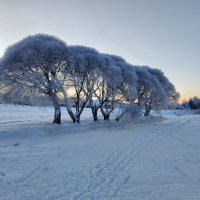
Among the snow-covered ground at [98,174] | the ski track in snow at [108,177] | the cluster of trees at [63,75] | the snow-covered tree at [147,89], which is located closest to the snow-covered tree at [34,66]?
the cluster of trees at [63,75]

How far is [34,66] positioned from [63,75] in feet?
12.7

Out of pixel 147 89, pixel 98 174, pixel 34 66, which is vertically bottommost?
pixel 98 174

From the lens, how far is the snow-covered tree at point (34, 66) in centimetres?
3297

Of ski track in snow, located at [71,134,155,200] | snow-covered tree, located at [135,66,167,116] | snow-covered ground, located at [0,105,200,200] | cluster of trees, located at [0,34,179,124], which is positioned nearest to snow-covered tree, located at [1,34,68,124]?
cluster of trees, located at [0,34,179,124]

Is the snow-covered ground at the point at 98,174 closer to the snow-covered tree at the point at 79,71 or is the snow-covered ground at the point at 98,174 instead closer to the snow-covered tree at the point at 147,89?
the snow-covered tree at the point at 79,71

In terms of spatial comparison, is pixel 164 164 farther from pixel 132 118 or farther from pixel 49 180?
pixel 132 118

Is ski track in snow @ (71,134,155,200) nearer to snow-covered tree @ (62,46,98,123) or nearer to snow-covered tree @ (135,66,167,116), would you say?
snow-covered tree @ (62,46,98,123)

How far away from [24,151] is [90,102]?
89.0ft

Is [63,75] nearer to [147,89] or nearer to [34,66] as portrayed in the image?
[34,66]

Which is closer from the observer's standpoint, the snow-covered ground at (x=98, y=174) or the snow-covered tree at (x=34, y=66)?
the snow-covered ground at (x=98, y=174)

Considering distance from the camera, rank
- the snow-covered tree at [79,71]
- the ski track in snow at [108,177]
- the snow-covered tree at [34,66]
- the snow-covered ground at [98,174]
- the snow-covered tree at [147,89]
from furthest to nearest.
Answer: the snow-covered tree at [147,89], the snow-covered tree at [79,71], the snow-covered tree at [34,66], the snow-covered ground at [98,174], the ski track in snow at [108,177]

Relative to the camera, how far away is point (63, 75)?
36.6 m

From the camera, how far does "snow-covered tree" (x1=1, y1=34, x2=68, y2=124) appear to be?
32969mm

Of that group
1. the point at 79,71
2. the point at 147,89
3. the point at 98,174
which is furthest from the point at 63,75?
the point at 98,174
